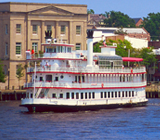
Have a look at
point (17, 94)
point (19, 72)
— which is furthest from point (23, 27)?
point (17, 94)

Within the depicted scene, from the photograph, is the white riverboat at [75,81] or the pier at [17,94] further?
the pier at [17,94]

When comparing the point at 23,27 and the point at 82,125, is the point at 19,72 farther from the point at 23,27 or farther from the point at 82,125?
the point at 82,125

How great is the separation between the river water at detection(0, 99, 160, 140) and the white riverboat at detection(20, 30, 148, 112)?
138 centimetres

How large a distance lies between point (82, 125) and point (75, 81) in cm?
1148

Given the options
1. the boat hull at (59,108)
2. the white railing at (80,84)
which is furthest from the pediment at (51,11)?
the boat hull at (59,108)

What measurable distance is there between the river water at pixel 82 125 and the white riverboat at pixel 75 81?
1.38m

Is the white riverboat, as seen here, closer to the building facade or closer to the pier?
the pier

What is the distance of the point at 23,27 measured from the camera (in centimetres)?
11388

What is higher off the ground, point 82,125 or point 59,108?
point 59,108

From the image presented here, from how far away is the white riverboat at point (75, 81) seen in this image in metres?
70.0

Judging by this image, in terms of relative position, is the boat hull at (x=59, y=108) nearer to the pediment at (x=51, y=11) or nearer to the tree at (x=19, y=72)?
the tree at (x=19, y=72)

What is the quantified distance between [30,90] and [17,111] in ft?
11.8

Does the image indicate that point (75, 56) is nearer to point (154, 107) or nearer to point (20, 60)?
point (154, 107)

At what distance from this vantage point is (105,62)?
75062mm
